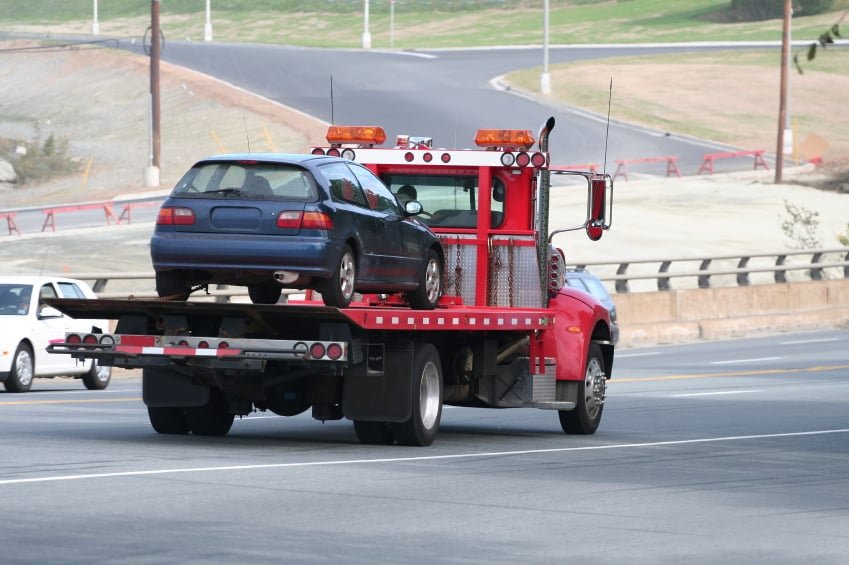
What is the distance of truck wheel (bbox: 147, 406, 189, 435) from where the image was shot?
1566cm

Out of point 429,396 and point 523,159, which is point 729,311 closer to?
point 523,159

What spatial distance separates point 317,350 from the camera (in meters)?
13.7

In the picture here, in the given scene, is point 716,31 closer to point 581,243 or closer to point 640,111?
point 640,111

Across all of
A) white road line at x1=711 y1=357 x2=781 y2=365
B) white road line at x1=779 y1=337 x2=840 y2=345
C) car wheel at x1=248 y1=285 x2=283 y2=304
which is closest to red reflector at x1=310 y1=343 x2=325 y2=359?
car wheel at x1=248 y1=285 x2=283 y2=304

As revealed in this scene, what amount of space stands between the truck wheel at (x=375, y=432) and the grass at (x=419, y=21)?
82.1 m

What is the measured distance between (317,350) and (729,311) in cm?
2459

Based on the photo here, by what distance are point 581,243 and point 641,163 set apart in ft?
54.4

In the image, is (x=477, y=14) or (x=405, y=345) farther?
(x=477, y=14)

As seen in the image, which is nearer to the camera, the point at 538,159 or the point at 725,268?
the point at 538,159

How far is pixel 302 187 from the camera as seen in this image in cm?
1412

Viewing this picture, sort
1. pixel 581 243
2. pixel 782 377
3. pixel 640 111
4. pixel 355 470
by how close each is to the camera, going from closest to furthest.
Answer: pixel 355 470, pixel 782 377, pixel 581 243, pixel 640 111

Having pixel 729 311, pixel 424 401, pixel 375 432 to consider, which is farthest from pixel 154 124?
pixel 424 401

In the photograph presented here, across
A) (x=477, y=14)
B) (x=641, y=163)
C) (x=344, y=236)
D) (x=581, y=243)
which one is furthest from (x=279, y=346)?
(x=477, y=14)

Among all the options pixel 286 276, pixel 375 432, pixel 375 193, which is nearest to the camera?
pixel 286 276
